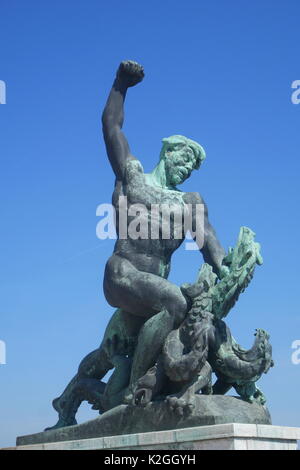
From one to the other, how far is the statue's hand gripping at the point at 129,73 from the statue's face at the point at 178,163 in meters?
0.96

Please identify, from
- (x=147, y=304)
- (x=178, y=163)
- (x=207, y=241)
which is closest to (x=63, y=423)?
(x=147, y=304)

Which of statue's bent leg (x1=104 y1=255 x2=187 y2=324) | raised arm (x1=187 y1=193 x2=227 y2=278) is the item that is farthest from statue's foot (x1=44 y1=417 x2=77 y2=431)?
raised arm (x1=187 y1=193 x2=227 y2=278)

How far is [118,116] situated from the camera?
898 centimetres

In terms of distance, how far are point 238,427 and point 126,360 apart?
1.91 m

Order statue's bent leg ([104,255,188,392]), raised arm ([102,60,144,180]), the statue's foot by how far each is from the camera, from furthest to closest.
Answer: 1. raised arm ([102,60,144,180])
2. the statue's foot
3. statue's bent leg ([104,255,188,392])

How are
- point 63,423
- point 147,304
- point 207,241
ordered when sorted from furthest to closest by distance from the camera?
1. point 207,241
2. point 63,423
3. point 147,304

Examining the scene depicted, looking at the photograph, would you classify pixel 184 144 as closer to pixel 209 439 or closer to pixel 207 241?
pixel 207 241

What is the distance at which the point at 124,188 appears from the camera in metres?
8.70

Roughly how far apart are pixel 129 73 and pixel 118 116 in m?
0.55

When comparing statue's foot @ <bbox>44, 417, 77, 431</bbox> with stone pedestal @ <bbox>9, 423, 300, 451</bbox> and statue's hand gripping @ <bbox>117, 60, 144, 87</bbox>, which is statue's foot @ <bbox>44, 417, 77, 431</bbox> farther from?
statue's hand gripping @ <bbox>117, 60, 144, 87</bbox>

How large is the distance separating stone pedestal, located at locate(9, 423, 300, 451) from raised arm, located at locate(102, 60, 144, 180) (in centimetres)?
307

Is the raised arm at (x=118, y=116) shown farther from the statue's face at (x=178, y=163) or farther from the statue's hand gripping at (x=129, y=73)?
the statue's face at (x=178, y=163)

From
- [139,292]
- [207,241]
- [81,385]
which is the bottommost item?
[81,385]

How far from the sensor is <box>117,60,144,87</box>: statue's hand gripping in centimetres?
902
